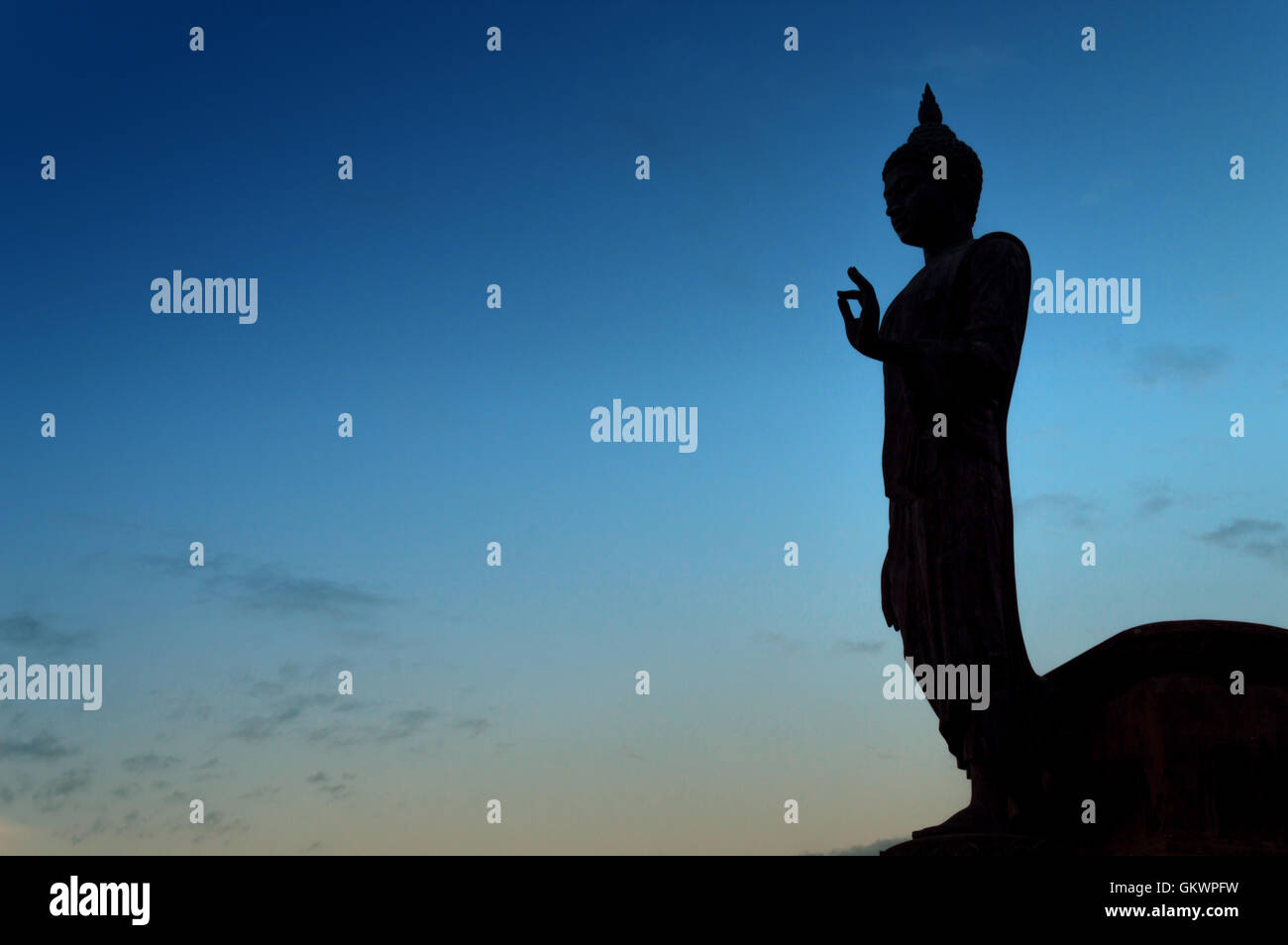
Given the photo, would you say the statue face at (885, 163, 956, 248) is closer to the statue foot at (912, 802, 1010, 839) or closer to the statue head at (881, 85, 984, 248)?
the statue head at (881, 85, 984, 248)

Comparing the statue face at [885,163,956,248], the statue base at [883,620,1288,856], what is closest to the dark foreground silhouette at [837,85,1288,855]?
the statue base at [883,620,1288,856]

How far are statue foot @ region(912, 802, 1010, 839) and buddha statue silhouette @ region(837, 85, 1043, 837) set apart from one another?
1 cm

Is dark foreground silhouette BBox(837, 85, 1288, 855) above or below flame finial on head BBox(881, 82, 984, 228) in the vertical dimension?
below

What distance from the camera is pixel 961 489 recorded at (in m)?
10.1

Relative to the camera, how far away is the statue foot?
30.6 ft

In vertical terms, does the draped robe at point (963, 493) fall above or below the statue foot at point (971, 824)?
above

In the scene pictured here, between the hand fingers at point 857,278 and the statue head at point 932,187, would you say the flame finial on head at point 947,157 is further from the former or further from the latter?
the hand fingers at point 857,278

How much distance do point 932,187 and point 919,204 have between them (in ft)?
0.54

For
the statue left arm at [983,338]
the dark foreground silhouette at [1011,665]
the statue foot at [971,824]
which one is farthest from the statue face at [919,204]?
the statue foot at [971,824]

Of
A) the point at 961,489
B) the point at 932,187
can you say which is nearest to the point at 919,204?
the point at 932,187

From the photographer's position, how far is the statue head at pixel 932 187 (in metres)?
10.9

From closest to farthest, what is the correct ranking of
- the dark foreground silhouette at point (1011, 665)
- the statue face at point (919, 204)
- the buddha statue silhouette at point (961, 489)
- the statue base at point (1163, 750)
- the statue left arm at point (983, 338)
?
the statue base at point (1163, 750) < the dark foreground silhouette at point (1011, 665) < the buddha statue silhouette at point (961, 489) < the statue left arm at point (983, 338) < the statue face at point (919, 204)
